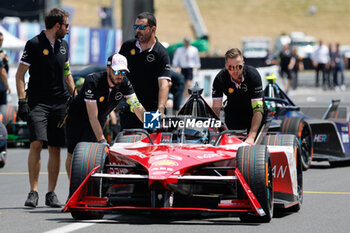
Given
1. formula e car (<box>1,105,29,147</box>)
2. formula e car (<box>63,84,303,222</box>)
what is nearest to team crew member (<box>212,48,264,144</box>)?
formula e car (<box>63,84,303,222</box>)

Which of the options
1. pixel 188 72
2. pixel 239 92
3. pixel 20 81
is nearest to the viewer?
pixel 20 81

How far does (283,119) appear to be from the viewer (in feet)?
45.5

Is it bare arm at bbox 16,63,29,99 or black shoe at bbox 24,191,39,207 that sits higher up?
bare arm at bbox 16,63,29,99

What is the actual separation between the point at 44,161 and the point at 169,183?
8.18 m

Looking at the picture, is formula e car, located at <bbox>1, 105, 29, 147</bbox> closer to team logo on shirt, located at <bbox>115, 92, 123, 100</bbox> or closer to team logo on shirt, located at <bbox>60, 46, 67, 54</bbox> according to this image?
team logo on shirt, located at <bbox>60, 46, 67, 54</bbox>

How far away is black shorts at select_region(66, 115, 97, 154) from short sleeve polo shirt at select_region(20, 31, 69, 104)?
0.38m

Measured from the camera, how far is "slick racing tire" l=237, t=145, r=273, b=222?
26.2ft

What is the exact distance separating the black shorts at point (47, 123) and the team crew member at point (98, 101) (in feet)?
0.69

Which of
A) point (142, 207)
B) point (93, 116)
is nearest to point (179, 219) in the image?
point (142, 207)

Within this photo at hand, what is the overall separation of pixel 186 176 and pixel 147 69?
10.3 feet

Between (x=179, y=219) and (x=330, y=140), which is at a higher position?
(x=330, y=140)

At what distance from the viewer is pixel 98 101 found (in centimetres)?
950

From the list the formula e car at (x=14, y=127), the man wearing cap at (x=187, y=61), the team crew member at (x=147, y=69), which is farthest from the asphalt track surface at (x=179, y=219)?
the man wearing cap at (x=187, y=61)

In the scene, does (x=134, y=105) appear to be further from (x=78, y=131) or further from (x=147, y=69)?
(x=147, y=69)
